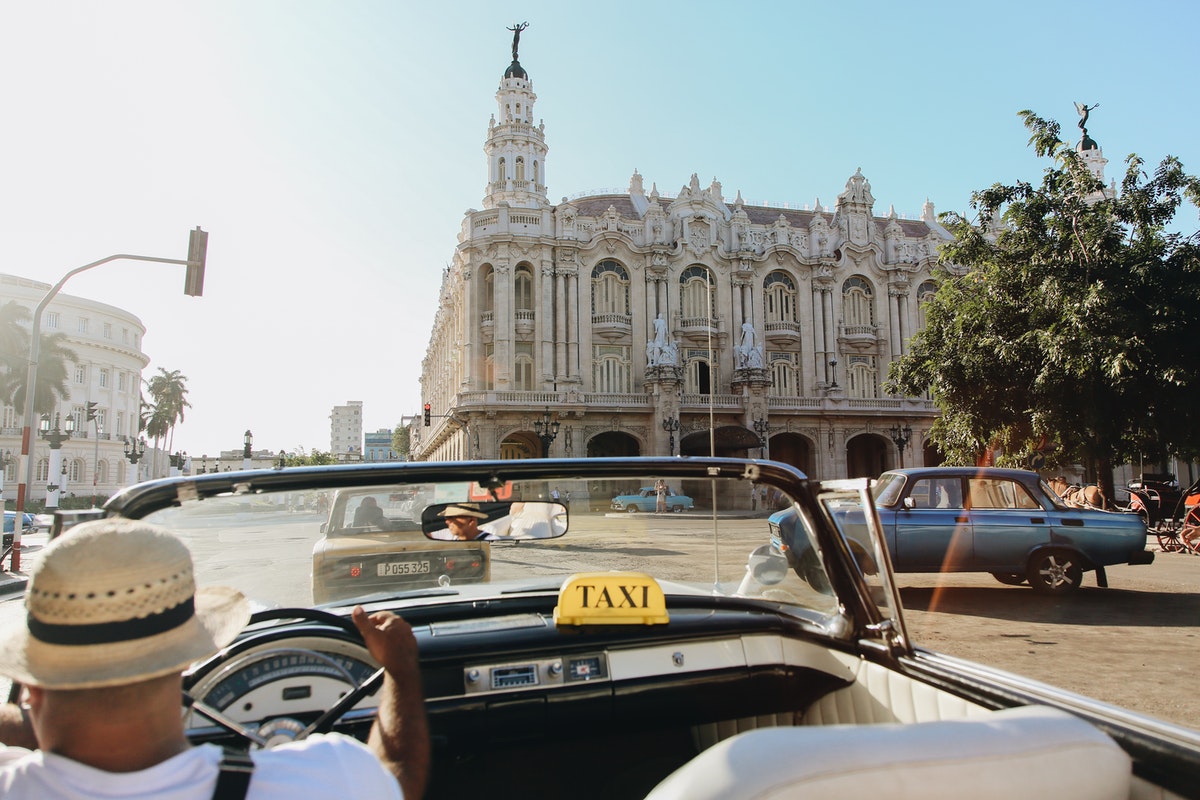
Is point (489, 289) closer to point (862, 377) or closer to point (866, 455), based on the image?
point (862, 377)

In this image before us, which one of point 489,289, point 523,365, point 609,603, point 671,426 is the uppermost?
point 489,289

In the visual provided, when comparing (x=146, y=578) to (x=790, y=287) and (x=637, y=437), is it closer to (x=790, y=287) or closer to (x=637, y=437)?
(x=637, y=437)

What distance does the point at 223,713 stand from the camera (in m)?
2.18

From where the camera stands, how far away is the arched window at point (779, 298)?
48.7 meters

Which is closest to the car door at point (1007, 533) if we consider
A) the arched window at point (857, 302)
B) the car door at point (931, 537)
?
the car door at point (931, 537)

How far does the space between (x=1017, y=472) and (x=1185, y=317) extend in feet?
31.2

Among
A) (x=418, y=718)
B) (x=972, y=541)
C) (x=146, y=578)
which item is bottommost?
(x=972, y=541)

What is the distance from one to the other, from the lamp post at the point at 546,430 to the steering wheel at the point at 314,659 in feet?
116

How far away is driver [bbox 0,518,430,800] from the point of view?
1.10 meters

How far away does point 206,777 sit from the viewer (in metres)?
1.12

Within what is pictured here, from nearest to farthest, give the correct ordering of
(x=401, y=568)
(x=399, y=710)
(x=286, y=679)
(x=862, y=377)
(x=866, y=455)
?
(x=399, y=710)
(x=286, y=679)
(x=401, y=568)
(x=862, y=377)
(x=866, y=455)

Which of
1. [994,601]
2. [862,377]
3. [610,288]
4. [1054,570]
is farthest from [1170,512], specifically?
[610,288]

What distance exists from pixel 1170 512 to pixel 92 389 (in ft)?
275

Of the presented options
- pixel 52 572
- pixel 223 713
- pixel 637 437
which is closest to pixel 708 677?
pixel 223 713
